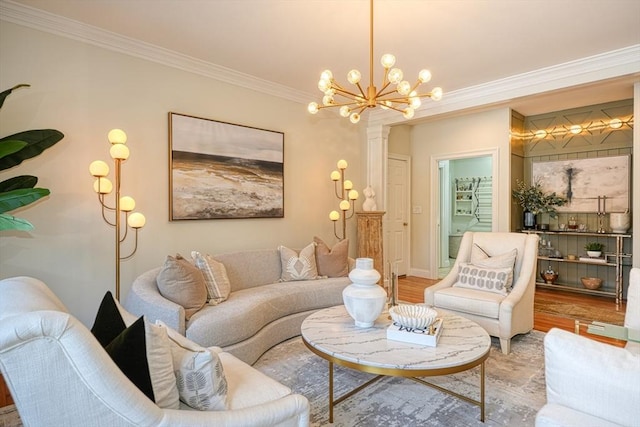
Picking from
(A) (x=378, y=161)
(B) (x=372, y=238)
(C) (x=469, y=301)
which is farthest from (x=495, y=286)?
(A) (x=378, y=161)

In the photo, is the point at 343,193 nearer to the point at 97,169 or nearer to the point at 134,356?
the point at 97,169

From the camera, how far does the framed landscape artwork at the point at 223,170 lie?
362 centimetres

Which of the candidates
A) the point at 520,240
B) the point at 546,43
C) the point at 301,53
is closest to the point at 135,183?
the point at 301,53

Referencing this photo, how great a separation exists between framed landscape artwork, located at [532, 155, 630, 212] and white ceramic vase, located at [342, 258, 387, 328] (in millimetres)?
4537

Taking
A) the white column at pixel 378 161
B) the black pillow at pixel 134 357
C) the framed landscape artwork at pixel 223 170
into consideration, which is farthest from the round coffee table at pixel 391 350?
the white column at pixel 378 161

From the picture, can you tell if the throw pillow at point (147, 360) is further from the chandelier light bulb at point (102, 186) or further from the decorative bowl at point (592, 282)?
the decorative bowl at point (592, 282)

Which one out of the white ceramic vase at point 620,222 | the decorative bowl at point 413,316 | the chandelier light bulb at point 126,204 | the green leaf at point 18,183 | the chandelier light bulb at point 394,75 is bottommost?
the decorative bowl at point 413,316

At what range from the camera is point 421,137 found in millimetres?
6266

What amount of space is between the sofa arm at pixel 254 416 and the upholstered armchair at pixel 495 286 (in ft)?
7.49

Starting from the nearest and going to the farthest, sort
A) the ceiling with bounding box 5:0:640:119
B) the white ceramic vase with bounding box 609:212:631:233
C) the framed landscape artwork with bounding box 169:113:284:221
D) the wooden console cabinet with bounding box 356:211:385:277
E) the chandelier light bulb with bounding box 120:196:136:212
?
the ceiling with bounding box 5:0:640:119 < the chandelier light bulb with bounding box 120:196:136:212 < the framed landscape artwork with bounding box 169:113:284:221 < the white ceramic vase with bounding box 609:212:631:233 < the wooden console cabinet with bounding box 356:211:385:277

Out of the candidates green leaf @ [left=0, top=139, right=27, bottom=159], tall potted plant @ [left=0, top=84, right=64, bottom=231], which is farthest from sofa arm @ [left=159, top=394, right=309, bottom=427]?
green leaf @ [left=0, top=139, right=27, bottom=159]

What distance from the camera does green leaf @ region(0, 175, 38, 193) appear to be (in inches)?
99.1

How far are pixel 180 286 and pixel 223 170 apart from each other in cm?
164

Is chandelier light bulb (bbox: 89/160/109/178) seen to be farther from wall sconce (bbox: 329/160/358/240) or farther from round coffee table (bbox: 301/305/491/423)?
wall sconce (bbox: 329/160/358/240)
